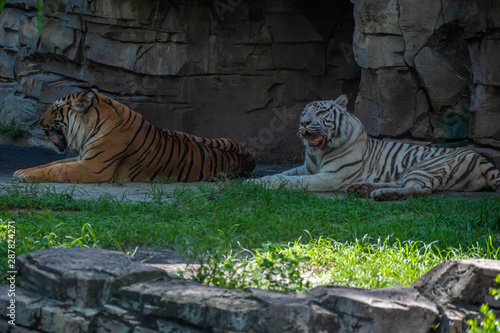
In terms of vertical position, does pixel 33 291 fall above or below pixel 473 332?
below

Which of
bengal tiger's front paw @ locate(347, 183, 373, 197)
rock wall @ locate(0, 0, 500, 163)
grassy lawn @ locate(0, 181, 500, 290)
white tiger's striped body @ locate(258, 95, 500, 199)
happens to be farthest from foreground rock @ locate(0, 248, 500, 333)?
rock wall @ locate(0, 0, 500, 163)

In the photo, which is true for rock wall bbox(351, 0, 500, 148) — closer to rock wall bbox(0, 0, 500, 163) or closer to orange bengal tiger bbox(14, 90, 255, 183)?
rock wall bbox(0, 0, 500, 163)

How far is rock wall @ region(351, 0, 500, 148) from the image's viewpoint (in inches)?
262

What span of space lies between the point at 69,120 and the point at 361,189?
134 inches

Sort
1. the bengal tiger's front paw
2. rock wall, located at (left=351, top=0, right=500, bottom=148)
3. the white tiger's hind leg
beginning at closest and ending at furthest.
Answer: the white tiger's hind leg < the bengal tiger's front paw < rock wall, located at (left=351, top=0, right=500, bottom=148)

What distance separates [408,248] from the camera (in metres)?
3.62

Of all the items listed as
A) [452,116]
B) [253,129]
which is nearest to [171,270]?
[452,116]

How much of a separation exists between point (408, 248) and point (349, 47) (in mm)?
6459

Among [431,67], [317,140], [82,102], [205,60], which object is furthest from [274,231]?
[205,60]

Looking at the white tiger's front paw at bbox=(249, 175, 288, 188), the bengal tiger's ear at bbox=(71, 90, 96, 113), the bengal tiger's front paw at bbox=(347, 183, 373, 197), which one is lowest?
the white tiger's front paw at bbox=(249, 175, 288, 188)

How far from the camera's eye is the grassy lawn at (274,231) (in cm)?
307

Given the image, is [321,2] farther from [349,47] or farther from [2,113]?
[2,113]

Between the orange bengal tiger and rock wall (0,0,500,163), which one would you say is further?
rock wall (0,0,500,163)

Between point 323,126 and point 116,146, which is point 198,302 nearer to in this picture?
point 323,126
